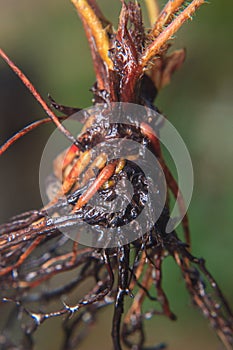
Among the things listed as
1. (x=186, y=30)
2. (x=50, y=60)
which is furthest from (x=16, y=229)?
(x=50, y=60)

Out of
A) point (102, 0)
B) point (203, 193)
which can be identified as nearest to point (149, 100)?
point (203, 193)

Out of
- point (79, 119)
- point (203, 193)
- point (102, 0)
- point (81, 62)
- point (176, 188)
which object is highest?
point (79, 119)

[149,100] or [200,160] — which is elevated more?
[149,100]

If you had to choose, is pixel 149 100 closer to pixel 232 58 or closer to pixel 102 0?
pixel 232 58

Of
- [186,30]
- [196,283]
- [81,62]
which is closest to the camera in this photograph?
[196,283]

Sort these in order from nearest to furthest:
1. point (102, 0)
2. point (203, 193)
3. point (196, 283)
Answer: point (196, 283) < point (203, 193) < point (102, 0)

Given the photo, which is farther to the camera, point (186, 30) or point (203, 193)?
point (186, 30)
